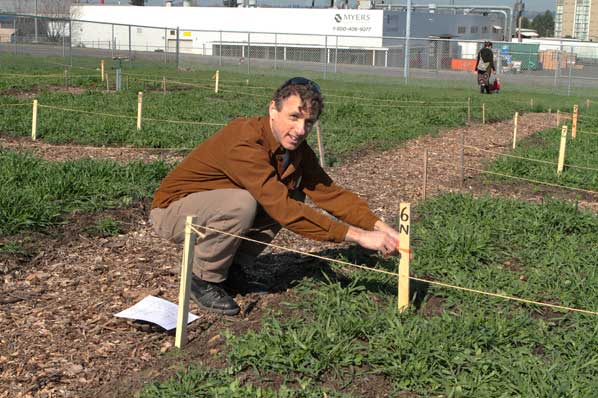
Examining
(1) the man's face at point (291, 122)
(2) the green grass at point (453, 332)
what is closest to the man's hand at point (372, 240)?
(2) the green grass at point (453, 332)

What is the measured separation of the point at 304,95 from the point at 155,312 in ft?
4.88

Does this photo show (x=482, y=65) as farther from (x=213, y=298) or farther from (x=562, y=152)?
(x=213, y=298)

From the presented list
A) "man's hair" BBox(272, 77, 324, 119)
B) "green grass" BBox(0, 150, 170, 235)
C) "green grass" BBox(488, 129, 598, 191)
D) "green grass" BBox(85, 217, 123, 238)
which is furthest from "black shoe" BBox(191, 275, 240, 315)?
"green grass" BBox(488, 129, 598, 191)

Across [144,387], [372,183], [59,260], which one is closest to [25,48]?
[372,183]

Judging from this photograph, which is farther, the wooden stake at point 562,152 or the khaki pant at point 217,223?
the wooden stake at point 562,152

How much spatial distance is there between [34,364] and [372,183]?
5.43 meters

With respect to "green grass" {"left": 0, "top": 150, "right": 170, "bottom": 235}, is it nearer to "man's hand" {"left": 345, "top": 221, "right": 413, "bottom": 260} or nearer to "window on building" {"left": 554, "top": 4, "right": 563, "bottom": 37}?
"man's hand" {"left": 345, "top": 221, "right": 413, "bottom": 260}

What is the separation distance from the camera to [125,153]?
10.2 metres

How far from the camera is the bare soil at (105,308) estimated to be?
13.2 feet

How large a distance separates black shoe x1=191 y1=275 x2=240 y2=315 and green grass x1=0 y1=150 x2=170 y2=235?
2.06 metres

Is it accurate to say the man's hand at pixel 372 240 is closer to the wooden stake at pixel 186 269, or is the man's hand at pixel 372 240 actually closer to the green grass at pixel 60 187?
the wooden stake at pixel 186 269

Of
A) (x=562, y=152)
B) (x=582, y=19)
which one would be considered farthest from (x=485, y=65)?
(x=582, y=19)

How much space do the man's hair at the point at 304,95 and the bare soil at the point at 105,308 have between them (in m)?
1.24

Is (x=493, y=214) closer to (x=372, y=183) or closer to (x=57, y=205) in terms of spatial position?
(x=372, y=183)
